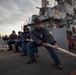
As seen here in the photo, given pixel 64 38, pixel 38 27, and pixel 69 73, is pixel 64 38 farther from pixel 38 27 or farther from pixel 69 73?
pixel 69 73

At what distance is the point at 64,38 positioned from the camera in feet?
21.4

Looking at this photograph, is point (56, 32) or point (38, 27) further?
point (56, 32)

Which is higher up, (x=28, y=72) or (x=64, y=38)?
(x=64, y=38)

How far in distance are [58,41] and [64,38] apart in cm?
40

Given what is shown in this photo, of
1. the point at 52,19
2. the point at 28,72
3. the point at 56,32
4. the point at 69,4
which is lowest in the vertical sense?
the point at 28,72

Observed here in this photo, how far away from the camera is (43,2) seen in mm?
24953

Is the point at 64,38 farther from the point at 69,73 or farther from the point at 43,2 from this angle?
the point at 43,2

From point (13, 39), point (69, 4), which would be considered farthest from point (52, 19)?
point (13, 39)

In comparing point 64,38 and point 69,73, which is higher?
point 64,38

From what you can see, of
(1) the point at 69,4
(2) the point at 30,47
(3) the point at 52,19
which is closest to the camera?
(2) the point at 30,47

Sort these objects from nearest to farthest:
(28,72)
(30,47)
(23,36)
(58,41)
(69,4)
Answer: (28,72) → (30,47) → (23,36) → (58,41) → (69,4)

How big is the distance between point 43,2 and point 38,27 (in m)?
21.8

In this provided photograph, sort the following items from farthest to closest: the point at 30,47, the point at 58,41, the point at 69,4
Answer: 1. the point at 69,4
2. the point at 58,41
3. the point at 30,47

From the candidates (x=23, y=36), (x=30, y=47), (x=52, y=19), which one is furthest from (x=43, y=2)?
(x=30, y=47)
